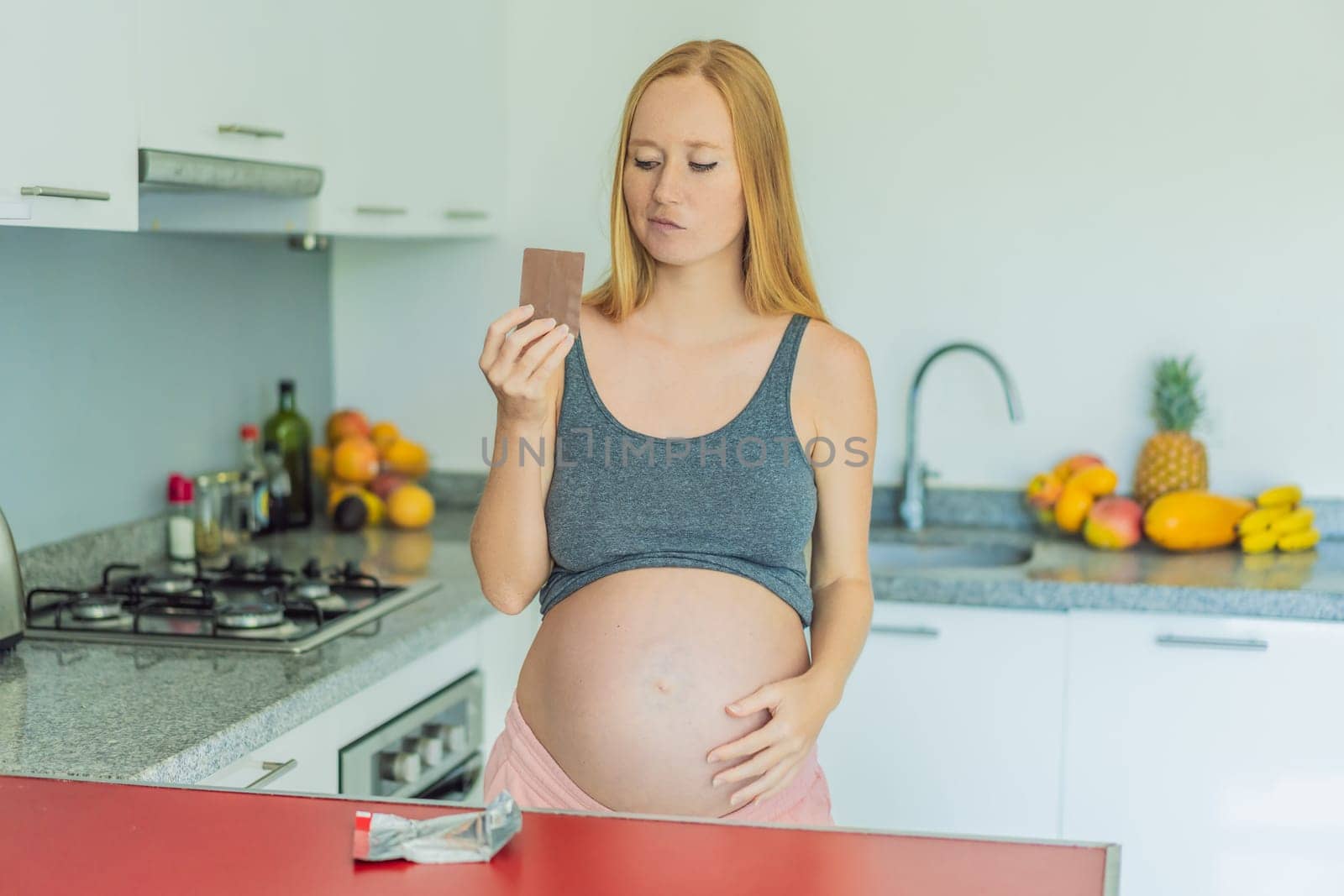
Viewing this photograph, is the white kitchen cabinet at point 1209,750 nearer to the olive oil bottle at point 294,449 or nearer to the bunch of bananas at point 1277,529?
the bunch of bananas at point 1277,529

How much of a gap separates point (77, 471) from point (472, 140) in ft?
3.33

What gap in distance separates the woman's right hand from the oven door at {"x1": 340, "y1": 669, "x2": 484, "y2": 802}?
0.74m

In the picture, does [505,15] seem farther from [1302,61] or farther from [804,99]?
[1302,61]

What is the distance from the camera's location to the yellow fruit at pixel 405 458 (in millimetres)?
3092

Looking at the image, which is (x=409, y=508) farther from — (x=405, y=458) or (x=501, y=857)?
(x=501, y=857)

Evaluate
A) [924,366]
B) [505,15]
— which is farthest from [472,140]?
[924,366]

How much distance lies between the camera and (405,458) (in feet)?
10.1

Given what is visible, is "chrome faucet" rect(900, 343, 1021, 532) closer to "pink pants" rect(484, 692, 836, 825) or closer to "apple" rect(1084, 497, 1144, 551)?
"apple" rect(1084, 497, 1144, 551)

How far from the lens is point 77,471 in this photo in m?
2.32

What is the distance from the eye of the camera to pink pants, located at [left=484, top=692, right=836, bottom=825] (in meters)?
1.49

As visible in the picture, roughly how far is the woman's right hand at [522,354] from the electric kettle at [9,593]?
804mm

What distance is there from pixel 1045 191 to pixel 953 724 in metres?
1.08

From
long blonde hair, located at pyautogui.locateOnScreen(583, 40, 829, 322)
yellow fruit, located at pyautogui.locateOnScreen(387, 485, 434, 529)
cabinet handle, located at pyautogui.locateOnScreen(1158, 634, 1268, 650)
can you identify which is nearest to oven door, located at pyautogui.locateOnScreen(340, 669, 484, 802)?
yellow fruit, located at pyautogui.locateOnScreen(387, 485, 434, 529)

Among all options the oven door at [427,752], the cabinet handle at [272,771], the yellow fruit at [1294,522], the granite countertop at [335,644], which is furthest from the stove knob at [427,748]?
the yellow fruit at [1294,522]
